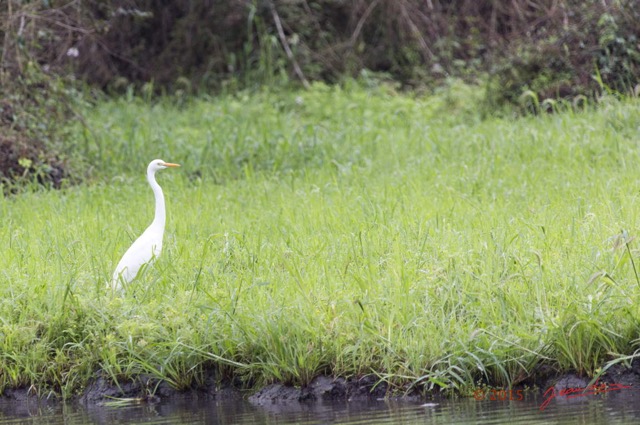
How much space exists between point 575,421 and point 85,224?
15.6 ft

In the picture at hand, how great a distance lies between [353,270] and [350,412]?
4.47ft

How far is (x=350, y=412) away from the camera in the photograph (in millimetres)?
4848

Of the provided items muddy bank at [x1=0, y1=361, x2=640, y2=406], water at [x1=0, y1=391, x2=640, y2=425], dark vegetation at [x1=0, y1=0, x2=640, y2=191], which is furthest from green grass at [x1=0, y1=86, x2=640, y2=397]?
dark vegetation at [x1=0, y1=0, x2=640, y2=191]

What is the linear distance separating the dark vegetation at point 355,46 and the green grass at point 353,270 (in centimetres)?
204

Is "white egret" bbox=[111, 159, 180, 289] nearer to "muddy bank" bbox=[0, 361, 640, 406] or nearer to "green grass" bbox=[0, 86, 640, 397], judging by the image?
"green grass" bbox=[0, 86, 640, 397]

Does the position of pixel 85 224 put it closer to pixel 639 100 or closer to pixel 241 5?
pixel 639 100

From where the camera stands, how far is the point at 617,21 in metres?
11.7

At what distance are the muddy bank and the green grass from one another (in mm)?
60

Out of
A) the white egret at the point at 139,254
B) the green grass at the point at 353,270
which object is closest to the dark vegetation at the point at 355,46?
the green grass at the point at 353,270

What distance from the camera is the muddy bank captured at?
5035 millimetres

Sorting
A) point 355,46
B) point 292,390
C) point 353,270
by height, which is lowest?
point 292,390
